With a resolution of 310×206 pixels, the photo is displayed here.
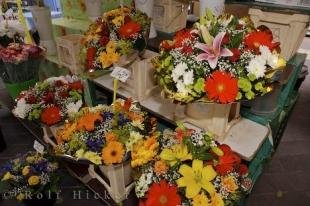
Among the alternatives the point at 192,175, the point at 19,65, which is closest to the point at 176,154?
the point at 192,175

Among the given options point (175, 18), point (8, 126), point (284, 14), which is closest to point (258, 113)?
point (284, 14)

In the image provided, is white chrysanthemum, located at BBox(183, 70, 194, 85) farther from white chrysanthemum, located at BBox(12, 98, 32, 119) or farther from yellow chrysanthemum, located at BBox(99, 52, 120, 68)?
white chrysanthemum, located at BBox(12, 98, 32, 119)

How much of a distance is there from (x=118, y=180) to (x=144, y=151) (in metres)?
0.39

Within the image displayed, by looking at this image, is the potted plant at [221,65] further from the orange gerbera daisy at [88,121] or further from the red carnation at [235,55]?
the orange gerbera daisy at [88,121]

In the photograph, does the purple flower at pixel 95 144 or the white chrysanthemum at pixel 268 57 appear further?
the purple flower at pixel 95 144

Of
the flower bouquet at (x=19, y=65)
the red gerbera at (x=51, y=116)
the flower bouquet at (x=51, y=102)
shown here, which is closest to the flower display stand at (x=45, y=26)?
the flower bouquet at (x=19, y=65)

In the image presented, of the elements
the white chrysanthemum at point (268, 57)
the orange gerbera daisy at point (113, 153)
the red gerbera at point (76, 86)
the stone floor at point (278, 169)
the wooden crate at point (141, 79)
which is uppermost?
the white chrysanthemum at point (268, 57)

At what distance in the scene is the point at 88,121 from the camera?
4.21 feet

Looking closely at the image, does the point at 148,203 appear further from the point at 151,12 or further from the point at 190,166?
the point at 151,12

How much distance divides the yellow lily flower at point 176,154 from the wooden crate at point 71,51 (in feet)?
3.85

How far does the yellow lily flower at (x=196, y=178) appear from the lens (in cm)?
94

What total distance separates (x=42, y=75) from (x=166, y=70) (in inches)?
69.8

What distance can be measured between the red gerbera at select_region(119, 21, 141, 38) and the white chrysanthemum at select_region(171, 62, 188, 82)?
1.40ft

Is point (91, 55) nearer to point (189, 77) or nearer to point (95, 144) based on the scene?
point (95, 144)
